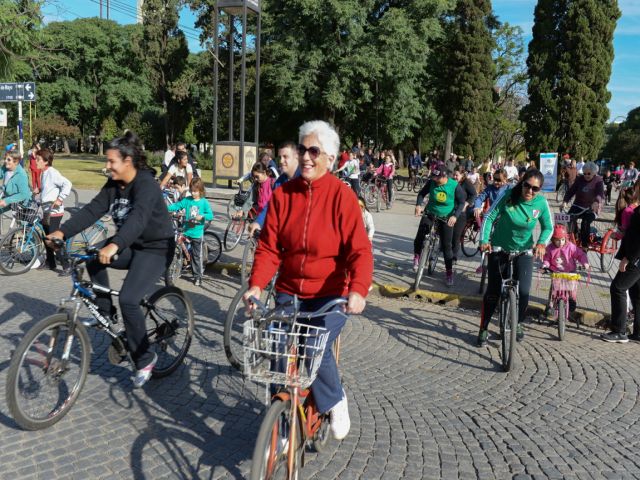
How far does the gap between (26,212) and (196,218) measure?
2.65 meters

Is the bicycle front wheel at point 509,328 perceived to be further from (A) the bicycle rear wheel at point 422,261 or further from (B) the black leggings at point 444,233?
(B) the black leggings at point 444,233

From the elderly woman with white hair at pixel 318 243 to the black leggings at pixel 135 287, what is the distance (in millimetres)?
1502

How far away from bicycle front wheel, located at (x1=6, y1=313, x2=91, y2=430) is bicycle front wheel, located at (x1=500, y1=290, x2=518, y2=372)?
141 inches

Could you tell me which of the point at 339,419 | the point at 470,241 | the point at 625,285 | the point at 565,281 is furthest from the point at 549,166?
the point at 339,419

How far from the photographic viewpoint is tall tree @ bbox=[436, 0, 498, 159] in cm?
3625

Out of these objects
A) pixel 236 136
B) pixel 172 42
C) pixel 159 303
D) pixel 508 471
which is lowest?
pixel 508 471

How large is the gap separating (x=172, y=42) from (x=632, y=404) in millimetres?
40641

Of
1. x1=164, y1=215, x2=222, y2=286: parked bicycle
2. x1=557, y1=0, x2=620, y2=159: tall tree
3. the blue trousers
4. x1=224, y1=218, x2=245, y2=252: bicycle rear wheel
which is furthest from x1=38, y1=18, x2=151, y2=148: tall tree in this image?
the blue trousers

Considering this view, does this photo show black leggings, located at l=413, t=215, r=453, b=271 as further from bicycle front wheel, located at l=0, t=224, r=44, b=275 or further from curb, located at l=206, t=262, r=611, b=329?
bicycle front wheel, located at l=0, t=224, r=44, b=275

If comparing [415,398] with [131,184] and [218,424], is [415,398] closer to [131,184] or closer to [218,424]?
[218,424]

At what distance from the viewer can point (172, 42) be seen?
1583 inches

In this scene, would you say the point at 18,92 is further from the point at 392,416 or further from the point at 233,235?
the point at 392,416

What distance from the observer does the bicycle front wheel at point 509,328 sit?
525 cm

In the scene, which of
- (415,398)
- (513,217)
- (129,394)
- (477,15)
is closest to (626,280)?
(513,217)
